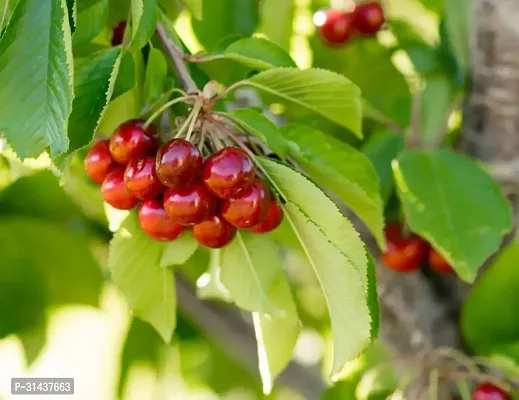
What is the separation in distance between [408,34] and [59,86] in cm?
91

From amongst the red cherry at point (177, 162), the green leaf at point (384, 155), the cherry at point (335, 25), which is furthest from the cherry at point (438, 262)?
the red cherry at point (177, 162)

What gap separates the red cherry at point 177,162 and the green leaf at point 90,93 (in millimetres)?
70

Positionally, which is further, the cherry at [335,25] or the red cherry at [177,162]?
the cherry at [335,25]

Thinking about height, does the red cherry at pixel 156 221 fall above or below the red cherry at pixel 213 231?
above

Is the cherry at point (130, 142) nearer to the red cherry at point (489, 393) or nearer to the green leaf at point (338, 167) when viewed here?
the green leaf at point (338, 167)

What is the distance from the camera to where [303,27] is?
1422 mm

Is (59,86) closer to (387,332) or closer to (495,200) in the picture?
(495,200)

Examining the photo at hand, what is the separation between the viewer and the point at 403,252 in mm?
1140

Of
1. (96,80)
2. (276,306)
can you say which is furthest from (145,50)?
(276,306)

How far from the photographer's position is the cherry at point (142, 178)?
661 millimetres

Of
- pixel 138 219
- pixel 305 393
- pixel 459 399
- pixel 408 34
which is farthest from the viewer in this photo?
pixel 305 393

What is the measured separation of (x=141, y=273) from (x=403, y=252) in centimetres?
52

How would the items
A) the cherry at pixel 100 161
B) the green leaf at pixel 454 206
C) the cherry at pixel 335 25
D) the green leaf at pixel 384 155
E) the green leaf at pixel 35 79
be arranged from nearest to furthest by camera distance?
the green leaf at pixel 35 79 → the cherry at pixel 100 161 → the green leaf at pixel 454 206 → the green leaf at pixel 384 155 → the cherry at pixel 335 25

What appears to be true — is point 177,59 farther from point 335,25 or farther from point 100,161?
point 335,25
